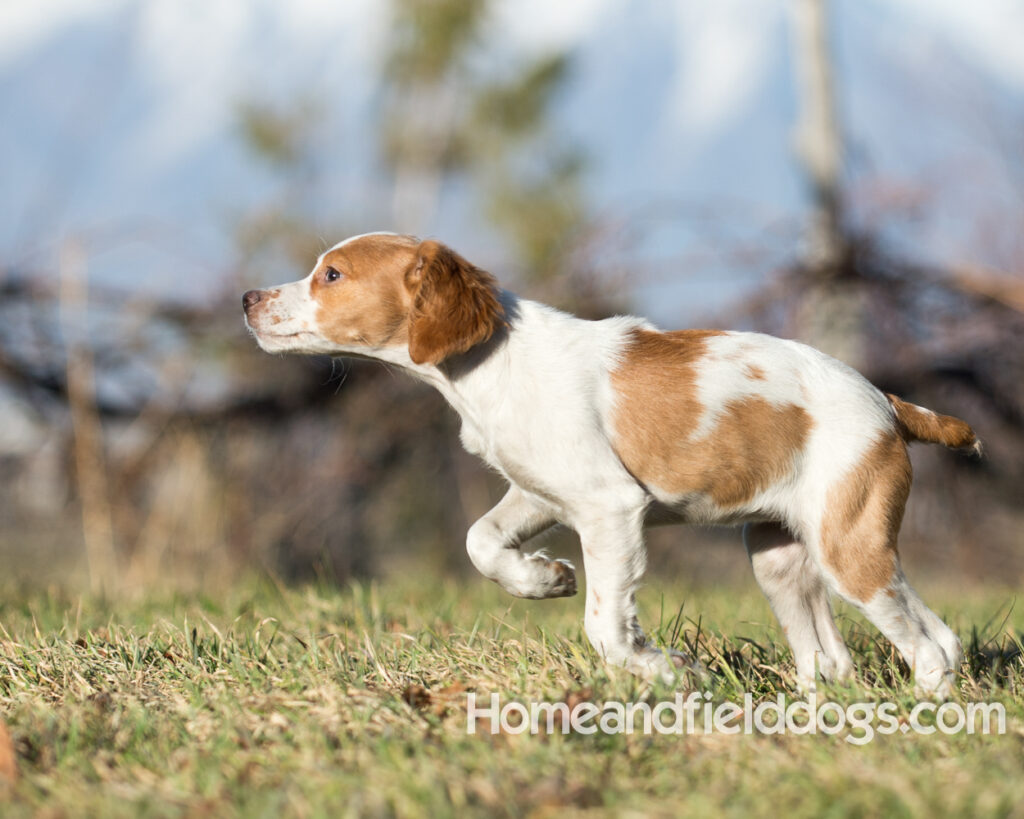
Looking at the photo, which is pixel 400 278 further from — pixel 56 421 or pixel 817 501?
pixel 56 421

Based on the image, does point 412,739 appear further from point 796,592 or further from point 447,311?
point 796,592

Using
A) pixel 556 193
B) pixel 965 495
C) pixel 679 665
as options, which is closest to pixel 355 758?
pixel 679 665

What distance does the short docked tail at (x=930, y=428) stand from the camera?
3.72m

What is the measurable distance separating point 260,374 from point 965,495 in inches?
220

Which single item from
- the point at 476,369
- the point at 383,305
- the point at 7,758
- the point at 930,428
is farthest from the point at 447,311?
the point at 7,758

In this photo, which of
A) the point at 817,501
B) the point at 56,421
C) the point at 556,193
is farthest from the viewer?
the point at 556,193

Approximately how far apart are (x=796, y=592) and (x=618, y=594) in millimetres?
801

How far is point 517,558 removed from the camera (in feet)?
11.8

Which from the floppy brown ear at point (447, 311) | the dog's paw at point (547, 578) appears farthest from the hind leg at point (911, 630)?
the floppy brown ear at point (447, 311)

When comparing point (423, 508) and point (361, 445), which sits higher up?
point (361, 445)

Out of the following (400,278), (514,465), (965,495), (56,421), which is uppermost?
(400,278)

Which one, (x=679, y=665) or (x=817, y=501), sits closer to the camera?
(x=679, y=665)

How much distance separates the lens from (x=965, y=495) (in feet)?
29.8

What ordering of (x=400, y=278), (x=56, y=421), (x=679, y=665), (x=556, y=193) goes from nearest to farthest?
1. (x=679, y=665)
2. (x=400, y=278)
3. (x=56, y=421)
4. (x=556, y=193)
